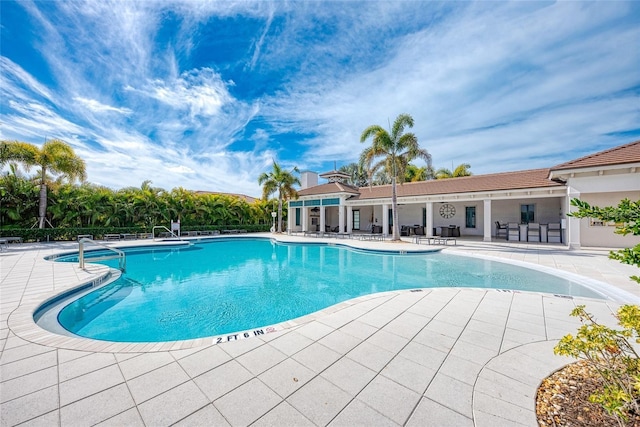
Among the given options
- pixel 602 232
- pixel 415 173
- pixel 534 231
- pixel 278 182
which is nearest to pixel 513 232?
pixel 534 231

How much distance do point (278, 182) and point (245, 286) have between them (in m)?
15.8

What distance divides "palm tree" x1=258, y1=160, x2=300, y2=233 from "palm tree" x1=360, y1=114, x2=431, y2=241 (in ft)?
28.1

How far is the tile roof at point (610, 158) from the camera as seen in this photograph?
34.3 feet

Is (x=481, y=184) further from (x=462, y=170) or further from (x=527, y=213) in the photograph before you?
(x=462, y=170)

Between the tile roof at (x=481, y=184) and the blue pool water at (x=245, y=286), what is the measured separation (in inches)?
269

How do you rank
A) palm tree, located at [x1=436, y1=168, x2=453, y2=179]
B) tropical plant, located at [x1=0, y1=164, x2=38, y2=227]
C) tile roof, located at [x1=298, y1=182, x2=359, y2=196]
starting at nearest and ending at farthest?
tropical plant, located at [x1=0, y1=164, x2=38, y2=227] → tile roof, located at [x1=298, y1=182, x2=359, y2=196] → palm tree, located at [x1=436, y1=168, x2=453, y2=179]

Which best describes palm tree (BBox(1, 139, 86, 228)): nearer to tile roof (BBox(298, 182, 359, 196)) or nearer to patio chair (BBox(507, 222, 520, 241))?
tile roof (BBox(298, 182, 359, 196))

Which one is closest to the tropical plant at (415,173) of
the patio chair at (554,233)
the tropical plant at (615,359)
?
the patio chair at (554,233)

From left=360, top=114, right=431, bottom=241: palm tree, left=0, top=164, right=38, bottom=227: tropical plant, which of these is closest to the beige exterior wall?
left=360, top=114, right=431, bottom=241: palm tree

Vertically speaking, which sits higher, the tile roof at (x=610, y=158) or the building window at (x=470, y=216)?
the tile roof at (x=610, y=158)

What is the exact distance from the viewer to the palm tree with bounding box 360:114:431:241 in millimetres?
15242

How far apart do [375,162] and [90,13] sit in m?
14.0

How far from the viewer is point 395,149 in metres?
15.6

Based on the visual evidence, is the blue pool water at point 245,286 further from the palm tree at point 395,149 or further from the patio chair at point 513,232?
the patio chair at point 513,232
